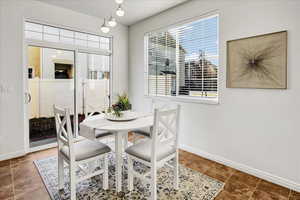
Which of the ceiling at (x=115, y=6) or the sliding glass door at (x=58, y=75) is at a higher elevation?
the ceiling at (x=115, y=6)

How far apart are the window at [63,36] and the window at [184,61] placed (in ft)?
3.56

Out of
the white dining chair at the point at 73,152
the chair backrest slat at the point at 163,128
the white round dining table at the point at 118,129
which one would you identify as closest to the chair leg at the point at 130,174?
the white round dining table at the point at 118,129

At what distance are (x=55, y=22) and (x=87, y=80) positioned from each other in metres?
1.24

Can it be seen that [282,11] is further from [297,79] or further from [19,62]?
[19,62]

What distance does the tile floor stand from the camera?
192cm

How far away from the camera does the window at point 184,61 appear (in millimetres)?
2869

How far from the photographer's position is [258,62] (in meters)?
2.24

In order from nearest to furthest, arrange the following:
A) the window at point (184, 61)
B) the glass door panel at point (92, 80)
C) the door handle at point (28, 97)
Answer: the window at point (184, 61) → the door handle at point (28, 97) → the glass door panel at point (92, 80)

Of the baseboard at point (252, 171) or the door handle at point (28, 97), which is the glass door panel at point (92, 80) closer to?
the door handle at point (28, 97)

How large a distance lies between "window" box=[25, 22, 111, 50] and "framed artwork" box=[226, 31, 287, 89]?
9.02 feet

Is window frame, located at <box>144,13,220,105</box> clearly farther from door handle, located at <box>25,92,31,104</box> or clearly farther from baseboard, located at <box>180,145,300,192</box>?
door handle, located at <box>25,92,31,104</box>

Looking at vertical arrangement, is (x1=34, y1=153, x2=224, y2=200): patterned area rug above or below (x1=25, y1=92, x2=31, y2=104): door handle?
below

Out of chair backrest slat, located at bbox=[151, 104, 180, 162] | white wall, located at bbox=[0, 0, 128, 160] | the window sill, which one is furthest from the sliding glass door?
chair backrest slat, located at bbox=[151, 104, 180, 162]

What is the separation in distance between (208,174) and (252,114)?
1020mm
